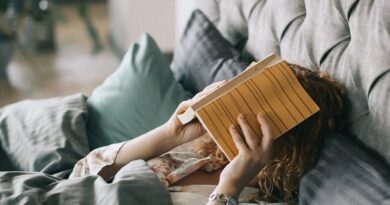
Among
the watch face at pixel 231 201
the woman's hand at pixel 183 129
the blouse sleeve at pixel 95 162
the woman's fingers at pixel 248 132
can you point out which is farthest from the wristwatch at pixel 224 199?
the blouse sleeve at pixel 95 162

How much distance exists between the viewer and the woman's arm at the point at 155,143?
52.4 inches

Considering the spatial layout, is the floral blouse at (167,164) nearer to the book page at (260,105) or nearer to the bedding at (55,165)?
the bedding at (55,165)

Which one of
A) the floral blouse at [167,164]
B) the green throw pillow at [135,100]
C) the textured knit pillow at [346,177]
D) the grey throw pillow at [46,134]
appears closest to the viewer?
the textured knit pillow at [346,177]

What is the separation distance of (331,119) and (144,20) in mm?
2213

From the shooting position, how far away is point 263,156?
3.62 feet

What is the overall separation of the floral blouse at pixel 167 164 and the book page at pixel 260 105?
0.17m

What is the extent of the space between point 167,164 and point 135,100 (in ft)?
1.26

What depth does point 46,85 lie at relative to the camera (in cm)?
318

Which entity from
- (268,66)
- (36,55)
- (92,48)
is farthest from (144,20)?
(268,66)

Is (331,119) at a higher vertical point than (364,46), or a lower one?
lower

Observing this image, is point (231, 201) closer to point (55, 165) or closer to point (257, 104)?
point (257, 104)

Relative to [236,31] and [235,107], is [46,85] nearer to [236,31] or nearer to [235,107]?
[236,31]

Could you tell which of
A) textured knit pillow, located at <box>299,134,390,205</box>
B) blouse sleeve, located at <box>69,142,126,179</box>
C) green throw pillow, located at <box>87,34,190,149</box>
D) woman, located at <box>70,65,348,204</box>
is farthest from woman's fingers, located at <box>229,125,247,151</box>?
green throw pillow, located at <box>87,34,190,149</box>

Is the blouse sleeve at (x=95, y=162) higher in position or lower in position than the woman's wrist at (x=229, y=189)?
higher
